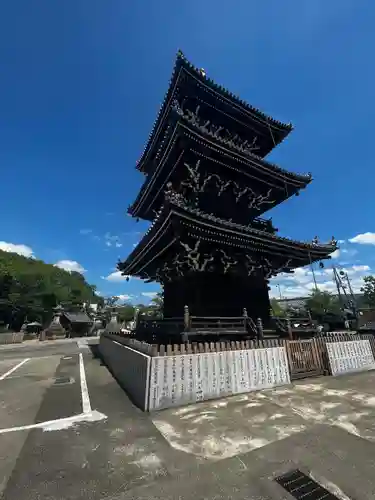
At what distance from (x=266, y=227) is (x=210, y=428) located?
1181 cm

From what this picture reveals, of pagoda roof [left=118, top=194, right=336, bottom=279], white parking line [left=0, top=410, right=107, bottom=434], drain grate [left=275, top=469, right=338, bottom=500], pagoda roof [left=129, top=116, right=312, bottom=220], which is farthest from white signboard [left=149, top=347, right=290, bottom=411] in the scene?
pagoda roof [left=129, top=116, right=312, bottom=220]

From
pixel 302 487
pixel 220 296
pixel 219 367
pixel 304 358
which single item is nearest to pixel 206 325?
pixel 220 296

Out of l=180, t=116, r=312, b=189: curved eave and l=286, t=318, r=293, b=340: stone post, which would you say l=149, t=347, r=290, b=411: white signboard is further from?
l=180, t=116, r=312, b=189: curved eave

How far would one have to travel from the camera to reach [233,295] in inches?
485

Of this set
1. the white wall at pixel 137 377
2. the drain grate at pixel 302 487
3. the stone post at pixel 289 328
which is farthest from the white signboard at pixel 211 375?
the drain grate at pixel 302 487

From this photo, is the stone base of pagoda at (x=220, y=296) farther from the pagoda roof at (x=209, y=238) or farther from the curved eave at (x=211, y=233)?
the curved eave at (x=211, y=233)

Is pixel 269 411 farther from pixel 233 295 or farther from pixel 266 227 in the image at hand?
pixel 266 227

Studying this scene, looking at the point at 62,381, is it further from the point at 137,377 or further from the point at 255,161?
the point at 255,161

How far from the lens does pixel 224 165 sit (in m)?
13.0

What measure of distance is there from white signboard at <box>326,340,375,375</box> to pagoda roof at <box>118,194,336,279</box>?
4.69 m

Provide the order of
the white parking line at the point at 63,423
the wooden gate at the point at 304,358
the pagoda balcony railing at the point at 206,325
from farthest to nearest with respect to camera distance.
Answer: the pagoda balcony railing at the point at 206,325 → the wooden gate at the point at 304,358 → the white parking line at the point at 63,423

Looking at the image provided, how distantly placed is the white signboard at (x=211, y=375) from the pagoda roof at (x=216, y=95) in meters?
13.4

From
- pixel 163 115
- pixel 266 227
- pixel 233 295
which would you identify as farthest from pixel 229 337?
pixel 163 115

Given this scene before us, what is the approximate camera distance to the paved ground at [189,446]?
350 centimetres
